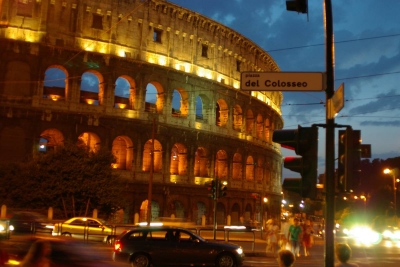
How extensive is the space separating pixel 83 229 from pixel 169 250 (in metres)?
10.4

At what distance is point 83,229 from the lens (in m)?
24.1

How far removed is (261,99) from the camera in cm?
5422

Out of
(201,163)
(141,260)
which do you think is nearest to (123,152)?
(201,163)

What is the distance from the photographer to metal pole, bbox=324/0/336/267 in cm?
618

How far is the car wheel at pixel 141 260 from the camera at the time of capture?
1450cm

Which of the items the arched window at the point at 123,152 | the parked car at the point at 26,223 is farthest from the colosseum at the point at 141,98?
the parked car at the point at 26,223

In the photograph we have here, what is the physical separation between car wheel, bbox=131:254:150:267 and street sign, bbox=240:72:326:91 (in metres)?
8.69

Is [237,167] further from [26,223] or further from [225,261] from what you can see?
[225,261]

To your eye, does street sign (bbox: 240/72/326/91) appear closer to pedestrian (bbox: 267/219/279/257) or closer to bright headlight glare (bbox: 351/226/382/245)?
pedestrian (bbox: 267/219/279/257)

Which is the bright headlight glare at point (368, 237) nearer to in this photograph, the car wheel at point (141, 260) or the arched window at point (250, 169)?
Result: the arched window at point (250, 169)

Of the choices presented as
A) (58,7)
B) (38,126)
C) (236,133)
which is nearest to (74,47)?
(58,7)

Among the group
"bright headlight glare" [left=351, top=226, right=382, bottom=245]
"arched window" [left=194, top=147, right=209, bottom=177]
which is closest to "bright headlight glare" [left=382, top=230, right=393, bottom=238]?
"bright headlight glare" [left=351, top=226, right=382, bottom=245]

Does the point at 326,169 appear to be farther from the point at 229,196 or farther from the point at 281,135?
the point at 229,196

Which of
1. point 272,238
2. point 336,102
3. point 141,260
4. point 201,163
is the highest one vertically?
point 201,163
